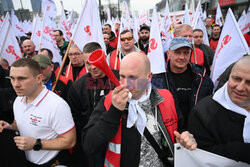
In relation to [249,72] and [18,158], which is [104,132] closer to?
[18,158]

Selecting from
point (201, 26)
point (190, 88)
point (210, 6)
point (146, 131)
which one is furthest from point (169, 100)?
point (210, 6)

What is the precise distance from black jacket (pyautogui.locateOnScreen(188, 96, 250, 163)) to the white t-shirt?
1.37 metres

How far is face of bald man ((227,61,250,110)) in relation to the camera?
1.40 meters

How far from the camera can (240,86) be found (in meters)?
1.41

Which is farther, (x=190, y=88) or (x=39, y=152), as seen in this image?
(x=190, y=88)

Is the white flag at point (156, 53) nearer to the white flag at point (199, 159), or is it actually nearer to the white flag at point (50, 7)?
the white flag at point (199, 159)

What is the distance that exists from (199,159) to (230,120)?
424mm

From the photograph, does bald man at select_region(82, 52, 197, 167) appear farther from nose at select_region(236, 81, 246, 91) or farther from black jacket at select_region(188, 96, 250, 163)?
nose at select_region(236, 81, 246, 91)

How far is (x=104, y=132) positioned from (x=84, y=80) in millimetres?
1409

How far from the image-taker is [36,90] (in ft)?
6.51

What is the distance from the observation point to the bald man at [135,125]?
139 centimetres

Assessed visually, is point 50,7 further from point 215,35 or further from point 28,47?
point 215,35

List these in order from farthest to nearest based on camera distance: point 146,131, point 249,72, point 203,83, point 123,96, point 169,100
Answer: point 203,83, point 169,100, point 146,131, point 249,72, point 123,96

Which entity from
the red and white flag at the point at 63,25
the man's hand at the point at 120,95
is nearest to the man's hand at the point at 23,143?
the man's hand at the point at 120,95
